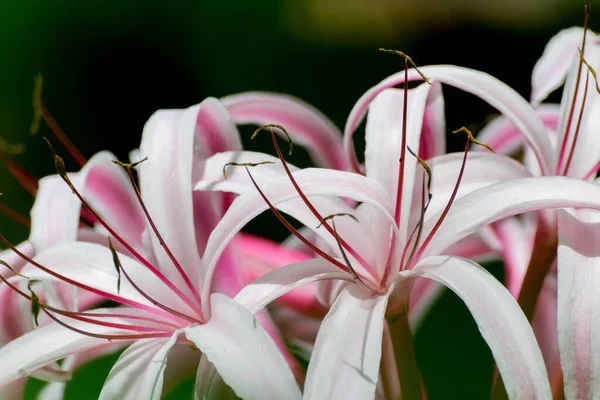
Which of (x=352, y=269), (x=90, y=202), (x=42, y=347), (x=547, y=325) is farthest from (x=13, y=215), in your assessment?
(x=547, y=325)

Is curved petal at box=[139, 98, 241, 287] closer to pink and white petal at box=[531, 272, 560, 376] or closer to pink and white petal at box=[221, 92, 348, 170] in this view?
pink and white petal at box=[221, 92, 348, 170]

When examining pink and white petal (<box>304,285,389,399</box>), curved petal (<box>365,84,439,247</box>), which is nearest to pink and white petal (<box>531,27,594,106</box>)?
curved petal (<box>365,84,439,247</box>)

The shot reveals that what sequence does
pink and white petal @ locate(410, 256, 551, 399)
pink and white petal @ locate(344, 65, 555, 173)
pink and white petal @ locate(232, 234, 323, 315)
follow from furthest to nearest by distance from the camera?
1. pink and white petal @ locate(232, 234, 323, 315)
2. pink and white petal @ locate(344, 65, 555, 173)
3. pink and white petal @ locate(410, 256, 551, 399)

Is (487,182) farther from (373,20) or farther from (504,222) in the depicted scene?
(373,20)


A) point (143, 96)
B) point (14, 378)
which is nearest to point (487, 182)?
point (14, 378)

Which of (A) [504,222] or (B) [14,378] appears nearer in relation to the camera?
(B) [14,378]

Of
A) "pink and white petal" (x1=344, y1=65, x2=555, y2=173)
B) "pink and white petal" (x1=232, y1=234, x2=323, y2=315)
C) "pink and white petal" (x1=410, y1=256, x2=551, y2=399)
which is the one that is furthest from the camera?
"pink and white petal" (x1=232, y1=234, x2=323, y2=315)
